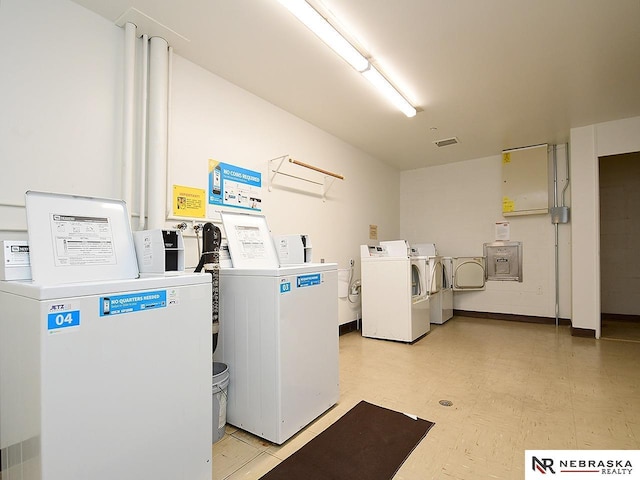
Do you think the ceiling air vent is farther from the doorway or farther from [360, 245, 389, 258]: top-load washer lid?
the doorway

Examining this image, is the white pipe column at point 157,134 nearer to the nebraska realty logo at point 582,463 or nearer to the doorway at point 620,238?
the nebraska realty logo at point 582,463

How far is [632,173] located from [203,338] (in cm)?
695

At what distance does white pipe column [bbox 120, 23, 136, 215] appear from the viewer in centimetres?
221

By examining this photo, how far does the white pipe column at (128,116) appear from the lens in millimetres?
2211

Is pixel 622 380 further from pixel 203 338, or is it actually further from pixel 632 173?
pixel 632 173

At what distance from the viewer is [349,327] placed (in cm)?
457

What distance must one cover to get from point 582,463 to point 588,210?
3.61 meters

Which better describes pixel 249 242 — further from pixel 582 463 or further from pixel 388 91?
pixel 582 463

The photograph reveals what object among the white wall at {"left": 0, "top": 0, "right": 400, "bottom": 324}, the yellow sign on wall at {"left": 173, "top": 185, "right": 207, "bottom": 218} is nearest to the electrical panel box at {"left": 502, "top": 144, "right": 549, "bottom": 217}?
the white wall at {"left": 0, "top": 0, "right": 400, "bottom": 324}

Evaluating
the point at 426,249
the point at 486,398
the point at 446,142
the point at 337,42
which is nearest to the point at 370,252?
the point at 426,249

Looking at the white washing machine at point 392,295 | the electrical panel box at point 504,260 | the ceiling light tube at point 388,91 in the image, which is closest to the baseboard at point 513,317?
the electrical panel box at point 504,260

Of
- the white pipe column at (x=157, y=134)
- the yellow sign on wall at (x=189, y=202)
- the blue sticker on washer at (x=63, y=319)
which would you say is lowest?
the blue sticker on washer at (x=63, y=319)

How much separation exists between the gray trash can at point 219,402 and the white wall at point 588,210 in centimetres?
451

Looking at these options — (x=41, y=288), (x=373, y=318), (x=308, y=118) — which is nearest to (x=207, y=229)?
(x=41, y=288)
